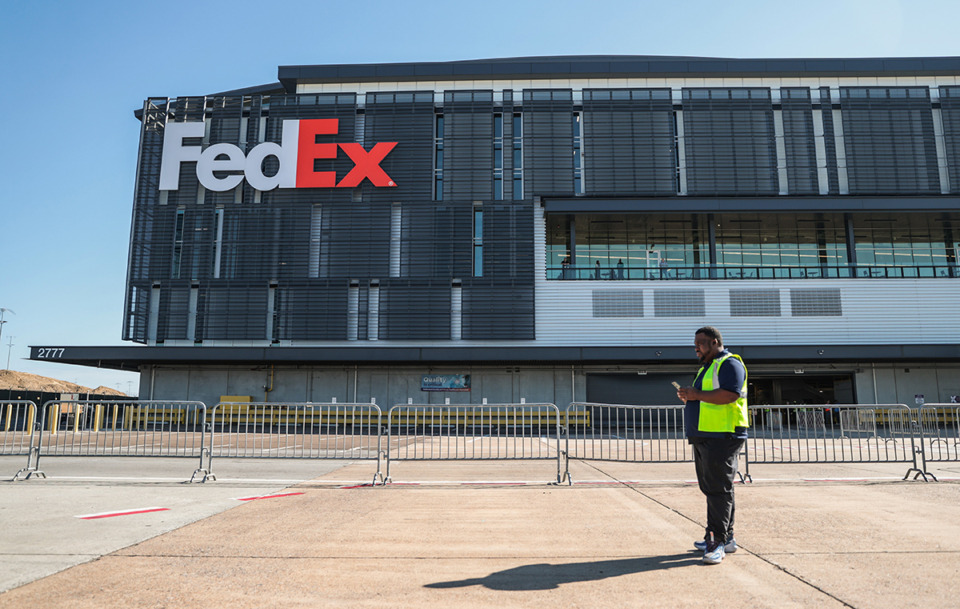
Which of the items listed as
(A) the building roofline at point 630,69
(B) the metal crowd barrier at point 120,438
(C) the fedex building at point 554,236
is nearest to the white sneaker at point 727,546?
(B) the metal crowd barrier at point 120,438

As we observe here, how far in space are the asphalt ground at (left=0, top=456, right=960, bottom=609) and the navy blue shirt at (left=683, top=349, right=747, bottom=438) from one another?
3.15 feet

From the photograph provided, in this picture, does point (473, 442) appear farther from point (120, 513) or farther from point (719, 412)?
point (719, 412)

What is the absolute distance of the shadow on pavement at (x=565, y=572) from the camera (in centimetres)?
430

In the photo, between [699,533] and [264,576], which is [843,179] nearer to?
[699,533]

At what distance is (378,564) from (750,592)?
2.64 m

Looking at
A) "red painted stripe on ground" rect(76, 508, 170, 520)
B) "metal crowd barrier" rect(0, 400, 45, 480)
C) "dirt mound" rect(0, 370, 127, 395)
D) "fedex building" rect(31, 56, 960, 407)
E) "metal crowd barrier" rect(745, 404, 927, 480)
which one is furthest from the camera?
"dirt mound" rect(0, 370, 127, 395)

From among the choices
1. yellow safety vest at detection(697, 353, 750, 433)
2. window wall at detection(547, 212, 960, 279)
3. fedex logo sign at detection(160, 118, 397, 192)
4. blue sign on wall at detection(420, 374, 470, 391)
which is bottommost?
yellow safety vest at detection(697, 353, 750, 433)

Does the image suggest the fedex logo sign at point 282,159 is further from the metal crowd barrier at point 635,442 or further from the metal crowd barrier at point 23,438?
the metal crowd barrier at point 635,442

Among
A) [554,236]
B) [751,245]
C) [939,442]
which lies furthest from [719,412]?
[751,245]

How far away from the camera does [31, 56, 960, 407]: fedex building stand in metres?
31.6

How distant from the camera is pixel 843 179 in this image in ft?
108

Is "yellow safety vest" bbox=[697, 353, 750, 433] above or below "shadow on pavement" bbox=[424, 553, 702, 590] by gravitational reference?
above

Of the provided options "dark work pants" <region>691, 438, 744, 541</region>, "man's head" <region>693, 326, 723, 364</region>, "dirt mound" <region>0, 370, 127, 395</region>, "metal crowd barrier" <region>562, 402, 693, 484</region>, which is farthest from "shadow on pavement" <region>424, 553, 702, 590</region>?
"dirt mound" <region>0, 370, 127, 395</region>

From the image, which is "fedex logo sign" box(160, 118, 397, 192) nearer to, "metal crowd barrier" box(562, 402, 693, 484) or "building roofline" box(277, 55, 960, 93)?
"building roofline" box(277, 55, 960, 93)
